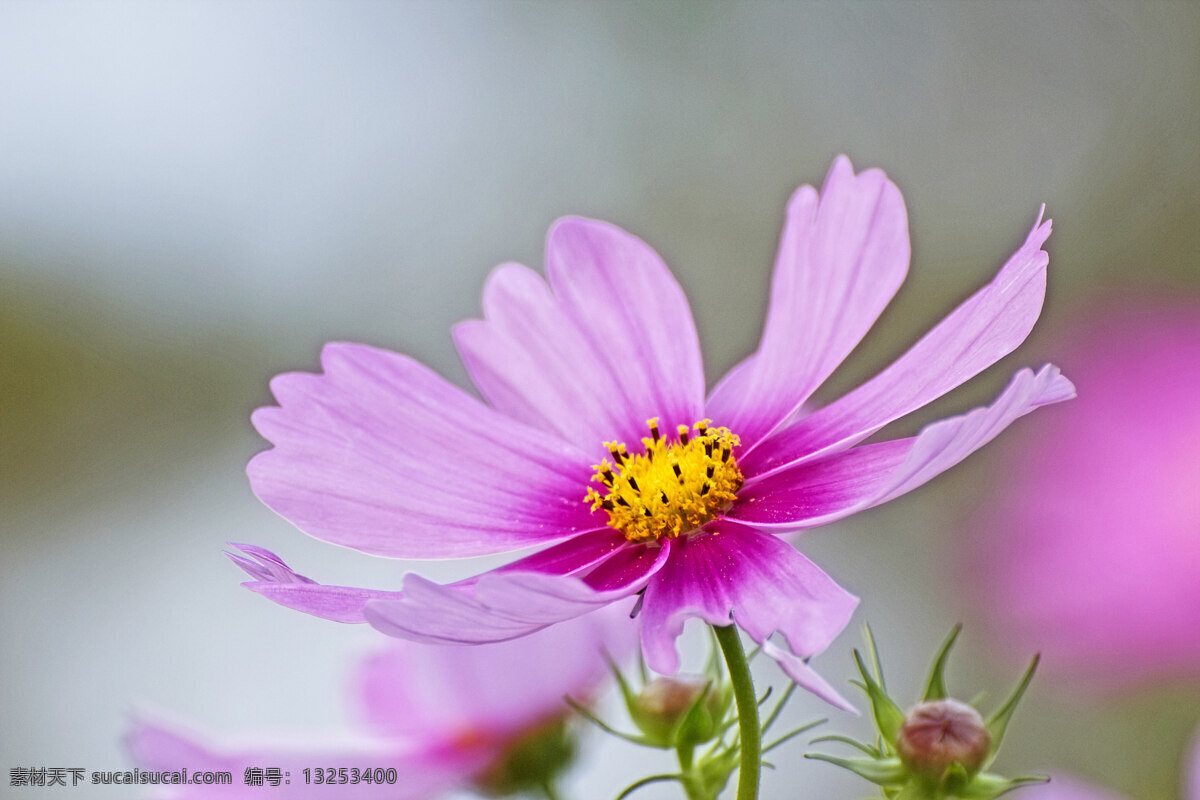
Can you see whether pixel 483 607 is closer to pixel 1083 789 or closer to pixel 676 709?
pixel 676 709

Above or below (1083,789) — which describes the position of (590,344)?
above


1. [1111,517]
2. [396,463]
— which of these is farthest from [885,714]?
[1111,517]

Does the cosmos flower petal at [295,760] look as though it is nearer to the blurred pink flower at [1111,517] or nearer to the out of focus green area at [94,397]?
the blurred pink flower at [1111,517]

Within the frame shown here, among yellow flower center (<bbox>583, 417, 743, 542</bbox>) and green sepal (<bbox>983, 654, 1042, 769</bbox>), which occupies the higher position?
yellow flower center (<bbox>583, 417, 743, 542</bbox>)

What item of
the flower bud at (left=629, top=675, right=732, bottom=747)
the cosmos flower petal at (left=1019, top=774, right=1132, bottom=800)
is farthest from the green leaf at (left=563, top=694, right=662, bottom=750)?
the cosmos flower petal at (left=1019, top=774, right=1132, bottom=800)

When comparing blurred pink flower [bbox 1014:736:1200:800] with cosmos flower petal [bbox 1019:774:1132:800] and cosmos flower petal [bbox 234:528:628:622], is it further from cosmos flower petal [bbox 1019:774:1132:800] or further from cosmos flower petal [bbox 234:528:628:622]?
cosmos flower petal [bbox 234:528:628:622]

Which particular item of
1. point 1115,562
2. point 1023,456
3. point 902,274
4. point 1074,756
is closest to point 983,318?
point 902,274

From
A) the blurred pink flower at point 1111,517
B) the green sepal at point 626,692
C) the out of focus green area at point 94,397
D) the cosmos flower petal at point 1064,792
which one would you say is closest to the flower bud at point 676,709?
the green sepal at point 626,692

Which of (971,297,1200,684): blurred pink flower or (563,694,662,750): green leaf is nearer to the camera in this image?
(563,694,662,750): green leaf
